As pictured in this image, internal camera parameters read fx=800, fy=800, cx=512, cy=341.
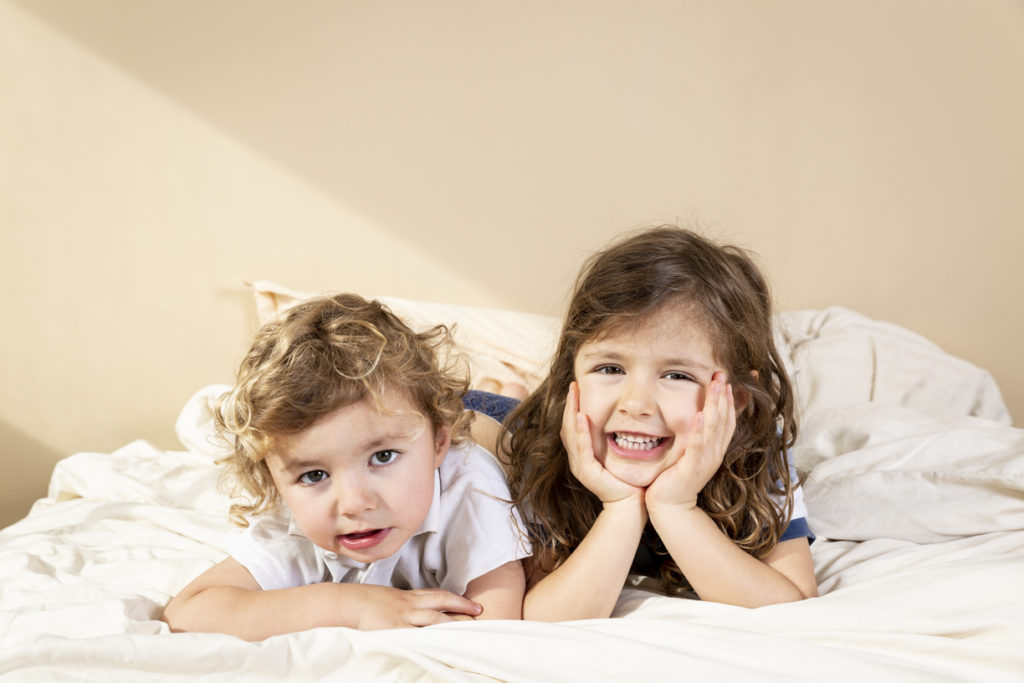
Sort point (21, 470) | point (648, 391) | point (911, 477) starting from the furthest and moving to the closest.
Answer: point (21, 470), point (911, 477), point (648, 391)

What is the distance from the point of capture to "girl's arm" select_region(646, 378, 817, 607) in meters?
0.96

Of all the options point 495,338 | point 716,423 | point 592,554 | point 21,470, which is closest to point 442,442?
point 592,554

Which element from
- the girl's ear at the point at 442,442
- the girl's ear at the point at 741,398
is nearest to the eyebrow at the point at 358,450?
the girl's ear at the point at 442,442

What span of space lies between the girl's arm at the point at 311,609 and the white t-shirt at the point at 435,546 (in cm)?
7

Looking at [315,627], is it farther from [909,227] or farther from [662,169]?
[909,227]

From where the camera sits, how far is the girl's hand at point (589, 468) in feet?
3.29

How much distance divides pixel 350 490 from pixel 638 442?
365 mm

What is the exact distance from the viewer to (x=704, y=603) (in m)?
0.95

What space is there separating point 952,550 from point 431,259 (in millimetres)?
1434

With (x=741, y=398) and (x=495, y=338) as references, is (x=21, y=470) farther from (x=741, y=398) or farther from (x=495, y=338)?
(x=741, y=398)

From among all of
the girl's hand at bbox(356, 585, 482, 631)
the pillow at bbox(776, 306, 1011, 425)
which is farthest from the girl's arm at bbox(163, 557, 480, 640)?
the pillow at bbox(776, 306, 1011, 425)

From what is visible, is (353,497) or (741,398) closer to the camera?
(353,497)

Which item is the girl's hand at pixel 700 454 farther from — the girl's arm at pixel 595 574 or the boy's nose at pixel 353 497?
the boy's nose at pixel 353 497

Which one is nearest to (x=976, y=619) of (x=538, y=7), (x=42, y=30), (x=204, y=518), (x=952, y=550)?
(x=952, y=550)
